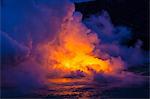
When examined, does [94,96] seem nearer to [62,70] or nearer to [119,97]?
[119,97]

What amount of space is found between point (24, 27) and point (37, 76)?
1.48 metres

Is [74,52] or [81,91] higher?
[74,52]

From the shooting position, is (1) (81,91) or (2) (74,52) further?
(2) (74,52)

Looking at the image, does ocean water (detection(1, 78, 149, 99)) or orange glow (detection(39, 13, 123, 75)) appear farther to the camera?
orange glow (detection(39, 13, 123, 75))

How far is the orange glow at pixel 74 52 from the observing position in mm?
14297

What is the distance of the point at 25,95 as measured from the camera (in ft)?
38.9

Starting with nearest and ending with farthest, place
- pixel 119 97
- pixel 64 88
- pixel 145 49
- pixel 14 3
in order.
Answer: pixel 119 97
pixel 64 88
pixel 14 3
pixel 145 49

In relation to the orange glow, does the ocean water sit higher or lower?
lower

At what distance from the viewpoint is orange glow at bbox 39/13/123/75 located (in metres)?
14.3

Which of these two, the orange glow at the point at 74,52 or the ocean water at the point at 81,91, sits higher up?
the orange glow at the point at 74,52

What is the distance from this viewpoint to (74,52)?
14672 mm

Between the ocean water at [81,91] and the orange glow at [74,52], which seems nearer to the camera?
the ocean water at [81,91]

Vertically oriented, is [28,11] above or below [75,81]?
above

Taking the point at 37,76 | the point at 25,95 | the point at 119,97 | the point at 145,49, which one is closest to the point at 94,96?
the point at 119,97
